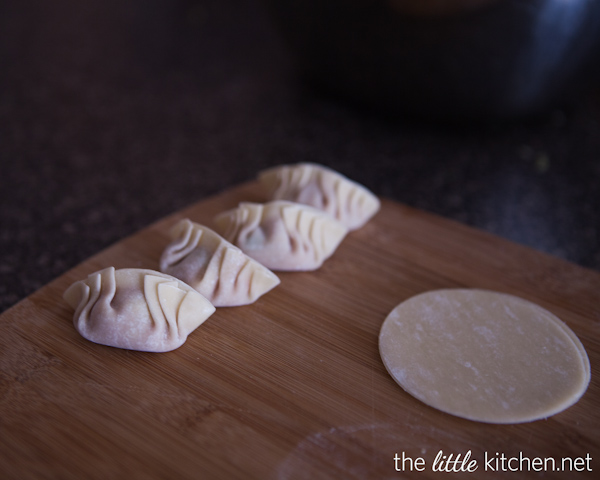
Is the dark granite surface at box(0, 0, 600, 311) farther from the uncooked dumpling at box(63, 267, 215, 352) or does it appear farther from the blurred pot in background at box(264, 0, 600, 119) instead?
the uncooked dumpling at box(63, 267, 215, 352)

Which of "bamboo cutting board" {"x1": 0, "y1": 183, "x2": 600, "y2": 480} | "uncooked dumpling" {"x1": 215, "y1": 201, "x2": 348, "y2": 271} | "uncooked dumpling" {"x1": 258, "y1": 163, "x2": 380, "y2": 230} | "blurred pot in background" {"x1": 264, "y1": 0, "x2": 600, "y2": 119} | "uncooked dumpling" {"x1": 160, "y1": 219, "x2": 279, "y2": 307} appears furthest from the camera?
"blurred pot in background" {"x1": 264, "y1": 0, "x2": 600, "y2": 119}

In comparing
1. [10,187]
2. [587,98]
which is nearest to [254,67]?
[10,187]

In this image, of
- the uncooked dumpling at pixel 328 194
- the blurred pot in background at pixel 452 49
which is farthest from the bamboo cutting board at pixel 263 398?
the blurred pot in background at pixel 452 49

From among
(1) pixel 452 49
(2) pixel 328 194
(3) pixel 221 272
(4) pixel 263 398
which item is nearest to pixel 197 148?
(2) pixel 328 194

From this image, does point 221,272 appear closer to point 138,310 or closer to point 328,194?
→ point 138,310

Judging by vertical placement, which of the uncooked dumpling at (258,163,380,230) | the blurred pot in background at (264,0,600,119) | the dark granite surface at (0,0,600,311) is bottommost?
the dark granite surface at (0,0,600,311)

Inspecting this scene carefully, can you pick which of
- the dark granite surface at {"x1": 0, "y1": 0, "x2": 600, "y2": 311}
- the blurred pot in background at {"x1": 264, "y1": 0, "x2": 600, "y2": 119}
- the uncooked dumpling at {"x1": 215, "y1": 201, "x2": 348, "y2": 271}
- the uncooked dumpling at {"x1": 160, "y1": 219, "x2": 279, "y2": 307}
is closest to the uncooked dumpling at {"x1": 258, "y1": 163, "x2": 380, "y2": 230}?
the uncooked dumpling at {"x1": 215, "y1": 201, "x2": 348, "y2": 271}

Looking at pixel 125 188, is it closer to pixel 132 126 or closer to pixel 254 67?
pixel 132 126
